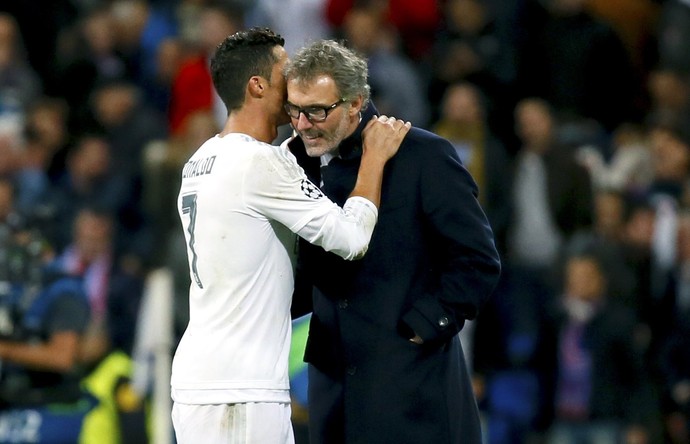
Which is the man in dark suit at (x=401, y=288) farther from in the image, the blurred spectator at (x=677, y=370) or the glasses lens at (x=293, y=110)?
the blurred spectator at (x=677, y=370)

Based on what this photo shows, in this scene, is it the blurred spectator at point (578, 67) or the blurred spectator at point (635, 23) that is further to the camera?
the blurred spectator at point (635, 23)

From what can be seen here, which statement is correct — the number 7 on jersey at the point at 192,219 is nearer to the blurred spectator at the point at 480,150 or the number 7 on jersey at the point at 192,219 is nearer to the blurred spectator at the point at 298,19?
the blurred spectator at the point at 480,150

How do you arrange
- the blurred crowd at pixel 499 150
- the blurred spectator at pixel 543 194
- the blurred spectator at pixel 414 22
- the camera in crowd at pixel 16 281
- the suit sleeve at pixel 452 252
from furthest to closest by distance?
1. the blurred spectator at pixel 414 22
2. the blurred spectator at pixel 543 194
3. the blurred crowd at pixel 499 150
4. the camera in crowd at pixel 16 281
5. the suit sleeve at pixel 452 252

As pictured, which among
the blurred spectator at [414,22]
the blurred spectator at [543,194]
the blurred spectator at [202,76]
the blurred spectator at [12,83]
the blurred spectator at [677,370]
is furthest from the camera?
the blurred spectator at [414,22]

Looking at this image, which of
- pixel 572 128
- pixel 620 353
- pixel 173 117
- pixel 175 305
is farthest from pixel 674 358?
pixel 173 117

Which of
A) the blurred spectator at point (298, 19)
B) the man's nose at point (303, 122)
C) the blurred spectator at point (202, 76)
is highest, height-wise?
the man's nose at point (303, 122)

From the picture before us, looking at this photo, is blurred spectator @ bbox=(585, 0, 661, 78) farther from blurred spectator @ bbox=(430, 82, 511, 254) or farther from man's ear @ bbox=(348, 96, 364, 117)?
man's ear @ bbox=(348, 96, 364, 117)

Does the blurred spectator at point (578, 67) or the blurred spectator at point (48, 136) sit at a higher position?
the blurred spectator at point (578, 67)

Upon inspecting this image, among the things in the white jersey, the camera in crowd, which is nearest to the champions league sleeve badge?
the white jersey

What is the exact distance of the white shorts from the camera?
496cm

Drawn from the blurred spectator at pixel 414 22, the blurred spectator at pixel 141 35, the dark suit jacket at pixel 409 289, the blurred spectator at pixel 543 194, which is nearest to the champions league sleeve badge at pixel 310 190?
the dark suit jacket at pixel 409 289

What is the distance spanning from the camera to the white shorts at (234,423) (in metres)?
4.96

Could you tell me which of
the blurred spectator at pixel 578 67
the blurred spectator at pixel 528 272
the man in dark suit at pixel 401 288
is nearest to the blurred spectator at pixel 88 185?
the blurred spectator at pixel 528 272

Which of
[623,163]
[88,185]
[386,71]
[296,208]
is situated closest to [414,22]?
[386,71]
